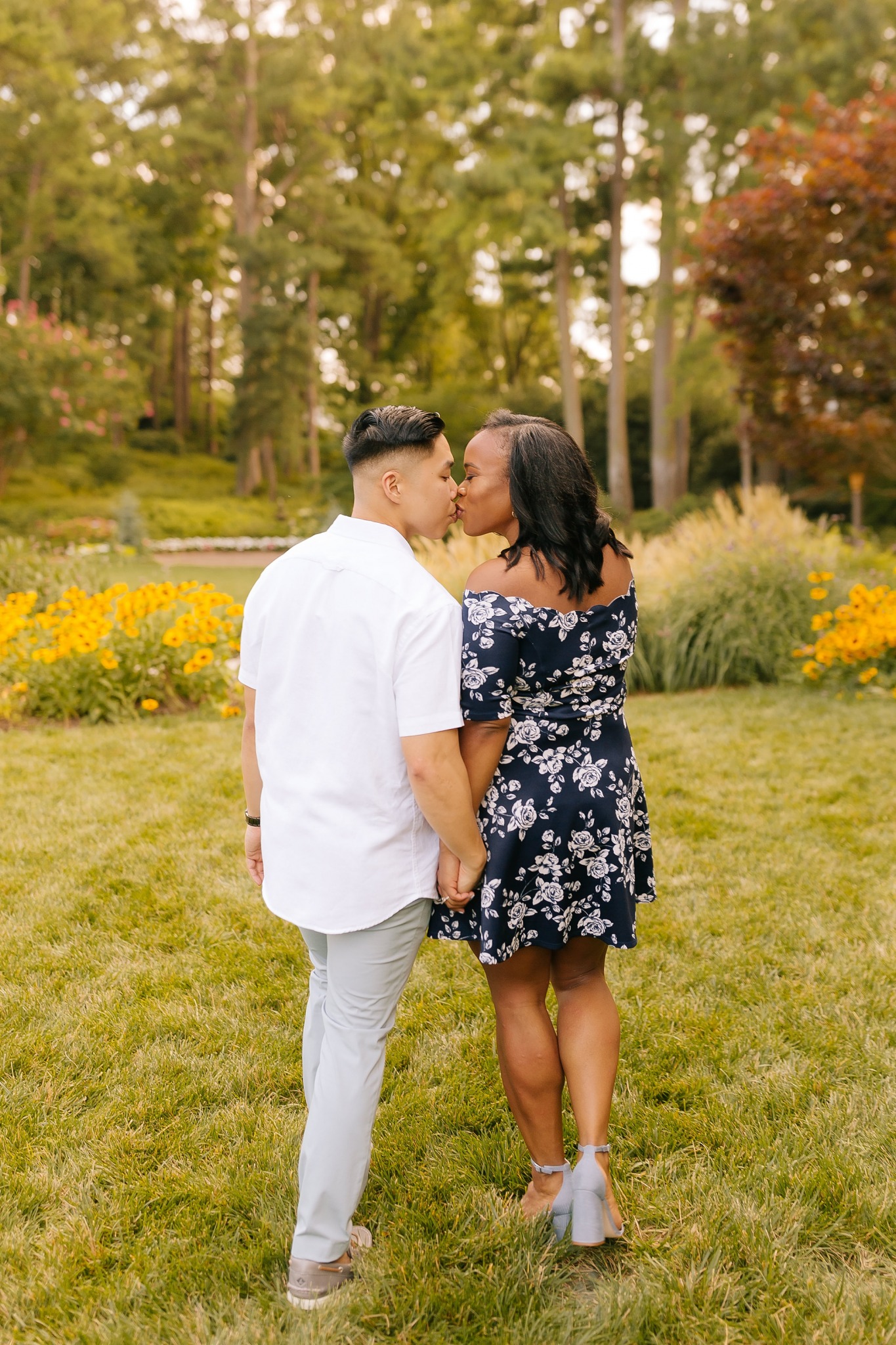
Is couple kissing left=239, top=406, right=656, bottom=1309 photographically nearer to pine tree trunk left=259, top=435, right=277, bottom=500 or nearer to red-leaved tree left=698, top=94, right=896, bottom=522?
red-leaved tree left=698, top=94, right=896, bottom=522

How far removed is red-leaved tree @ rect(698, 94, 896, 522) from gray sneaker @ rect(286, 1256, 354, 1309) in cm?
835

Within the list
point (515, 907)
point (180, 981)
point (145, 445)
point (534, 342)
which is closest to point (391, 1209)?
point (515, 907)

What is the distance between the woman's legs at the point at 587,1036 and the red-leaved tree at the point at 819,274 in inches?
303

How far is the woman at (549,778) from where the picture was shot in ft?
5.89

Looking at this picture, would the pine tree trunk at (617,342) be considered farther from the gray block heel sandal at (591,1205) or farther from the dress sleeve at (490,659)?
the gray block heel sandal at (591,1205)

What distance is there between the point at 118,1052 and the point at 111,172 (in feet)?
89.7

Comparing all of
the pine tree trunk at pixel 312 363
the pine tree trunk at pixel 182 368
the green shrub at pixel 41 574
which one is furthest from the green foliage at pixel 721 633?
the pine tree trunk at pixel 182 368

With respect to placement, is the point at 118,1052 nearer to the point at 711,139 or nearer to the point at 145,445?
the point at 711,139

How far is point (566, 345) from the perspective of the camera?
749 inches

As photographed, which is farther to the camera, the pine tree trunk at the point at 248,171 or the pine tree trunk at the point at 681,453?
the pine tree trunk at the point at 248,171

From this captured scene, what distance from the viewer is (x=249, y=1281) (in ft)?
6.14

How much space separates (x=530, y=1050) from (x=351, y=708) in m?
0.81

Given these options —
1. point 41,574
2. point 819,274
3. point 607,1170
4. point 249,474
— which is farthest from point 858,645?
point 249,474

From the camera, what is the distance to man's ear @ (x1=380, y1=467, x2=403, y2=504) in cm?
175
